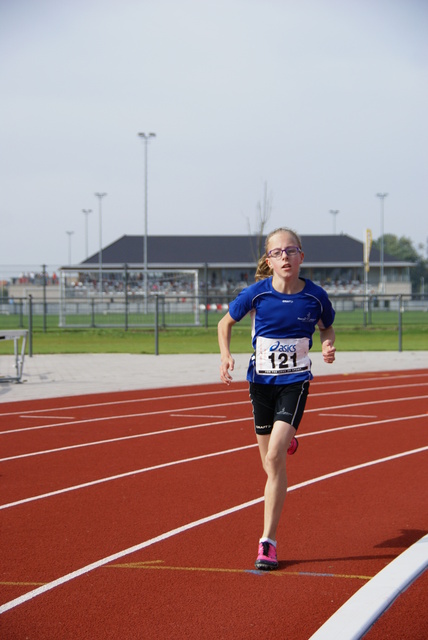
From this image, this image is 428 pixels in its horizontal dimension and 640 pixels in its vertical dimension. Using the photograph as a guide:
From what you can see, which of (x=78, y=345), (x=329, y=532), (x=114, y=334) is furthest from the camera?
(x=114, y=334)

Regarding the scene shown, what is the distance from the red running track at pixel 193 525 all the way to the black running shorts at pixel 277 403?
30.5 inches

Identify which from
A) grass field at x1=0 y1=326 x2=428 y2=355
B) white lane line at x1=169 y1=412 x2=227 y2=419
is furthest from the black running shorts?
grass field at x1=0 y1=326 x2=428 y2=355

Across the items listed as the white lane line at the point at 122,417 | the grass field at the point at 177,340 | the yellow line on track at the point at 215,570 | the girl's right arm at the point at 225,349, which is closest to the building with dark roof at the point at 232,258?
the grass field at the point at 177,340

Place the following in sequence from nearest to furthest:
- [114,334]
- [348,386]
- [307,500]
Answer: [307,500] < [348,386] < [114,334]

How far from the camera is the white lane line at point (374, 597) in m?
3.72

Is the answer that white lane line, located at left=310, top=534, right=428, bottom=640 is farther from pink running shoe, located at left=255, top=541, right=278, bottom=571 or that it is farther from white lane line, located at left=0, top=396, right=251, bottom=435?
white lane line, located at left=0, top=396, right=251, bottom=435

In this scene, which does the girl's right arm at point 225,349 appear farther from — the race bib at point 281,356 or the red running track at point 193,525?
the red running track at point 193,525

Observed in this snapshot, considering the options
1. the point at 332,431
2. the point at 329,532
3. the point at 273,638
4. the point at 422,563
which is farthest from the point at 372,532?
the point at 332,431

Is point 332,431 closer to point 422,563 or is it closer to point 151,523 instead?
point 151,523

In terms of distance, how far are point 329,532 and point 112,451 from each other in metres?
3.47

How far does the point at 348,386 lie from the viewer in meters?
14.6

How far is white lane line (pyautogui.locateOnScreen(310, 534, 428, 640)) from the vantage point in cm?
372

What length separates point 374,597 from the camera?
413 cm

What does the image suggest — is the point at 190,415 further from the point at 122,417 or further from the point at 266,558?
the point at 266,558
